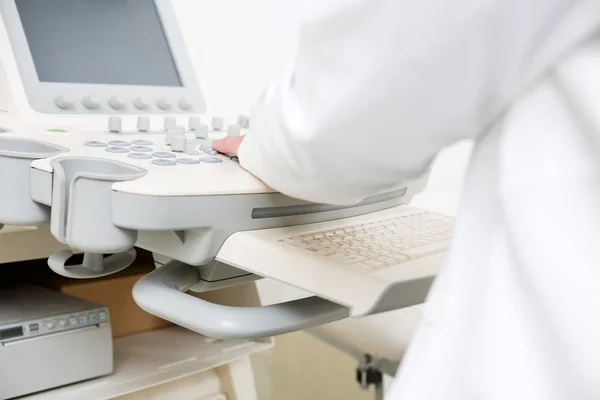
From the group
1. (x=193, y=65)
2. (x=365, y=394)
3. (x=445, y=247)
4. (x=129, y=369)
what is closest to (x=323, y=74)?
(x=445, y=247)

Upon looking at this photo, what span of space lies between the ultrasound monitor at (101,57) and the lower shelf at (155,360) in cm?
33

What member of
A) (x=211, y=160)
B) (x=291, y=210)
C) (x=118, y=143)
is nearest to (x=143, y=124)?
(x=118, y=143)

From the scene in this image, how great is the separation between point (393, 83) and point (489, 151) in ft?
0.21

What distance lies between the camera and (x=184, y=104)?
909 millimetres

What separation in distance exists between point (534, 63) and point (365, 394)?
1.07m

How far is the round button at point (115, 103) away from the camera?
0.82 metres

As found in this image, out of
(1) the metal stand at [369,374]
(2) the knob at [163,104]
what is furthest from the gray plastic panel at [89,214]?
(1) the metal stand at [369,374]

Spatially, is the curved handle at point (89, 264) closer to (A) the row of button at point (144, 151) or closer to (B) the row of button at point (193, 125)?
(A) the row of button at point (144, 151)

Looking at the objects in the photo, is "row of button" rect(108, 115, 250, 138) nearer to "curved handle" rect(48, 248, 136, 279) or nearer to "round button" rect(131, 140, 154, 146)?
"round button" rect(131, 140, 154, 146)

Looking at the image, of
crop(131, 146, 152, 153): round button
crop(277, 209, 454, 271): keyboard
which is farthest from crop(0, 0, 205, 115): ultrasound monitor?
crop(277, 209, 454, 271): keyboard

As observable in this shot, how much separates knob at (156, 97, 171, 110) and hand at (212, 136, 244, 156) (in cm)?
30

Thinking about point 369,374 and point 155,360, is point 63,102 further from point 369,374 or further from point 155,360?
point 369,374

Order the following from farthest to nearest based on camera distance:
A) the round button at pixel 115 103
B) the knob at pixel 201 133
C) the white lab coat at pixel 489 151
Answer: the round button at pixel 115 103
the knob at pixel 201 133
the white lab coat at pixel 489 151

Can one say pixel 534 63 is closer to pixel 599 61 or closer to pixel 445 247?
pixel 599 61
